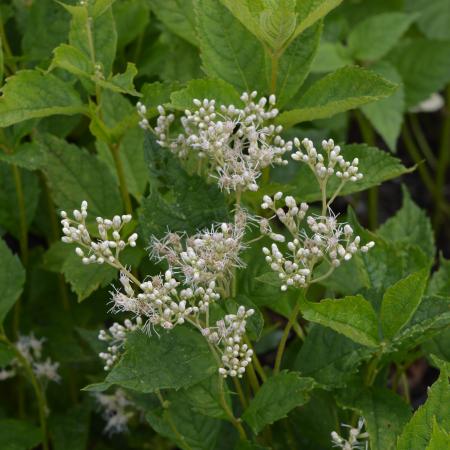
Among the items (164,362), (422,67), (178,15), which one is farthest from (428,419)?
(422,67)

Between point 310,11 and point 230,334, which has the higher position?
point 310,11

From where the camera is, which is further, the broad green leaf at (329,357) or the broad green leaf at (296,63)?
the broad green leaf at (296,63)

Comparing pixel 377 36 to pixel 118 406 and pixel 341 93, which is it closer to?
pixel 341 93

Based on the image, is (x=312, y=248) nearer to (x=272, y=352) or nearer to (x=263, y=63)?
(x=263, y=63)

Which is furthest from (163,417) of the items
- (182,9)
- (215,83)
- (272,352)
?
(272,352)

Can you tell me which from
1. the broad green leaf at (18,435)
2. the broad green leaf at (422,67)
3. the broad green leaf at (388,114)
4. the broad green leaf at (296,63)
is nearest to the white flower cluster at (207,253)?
the broad green leaf at (296,63)

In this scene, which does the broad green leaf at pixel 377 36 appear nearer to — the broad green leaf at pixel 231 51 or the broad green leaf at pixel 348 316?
the broad green leaf at pixel 231 51
